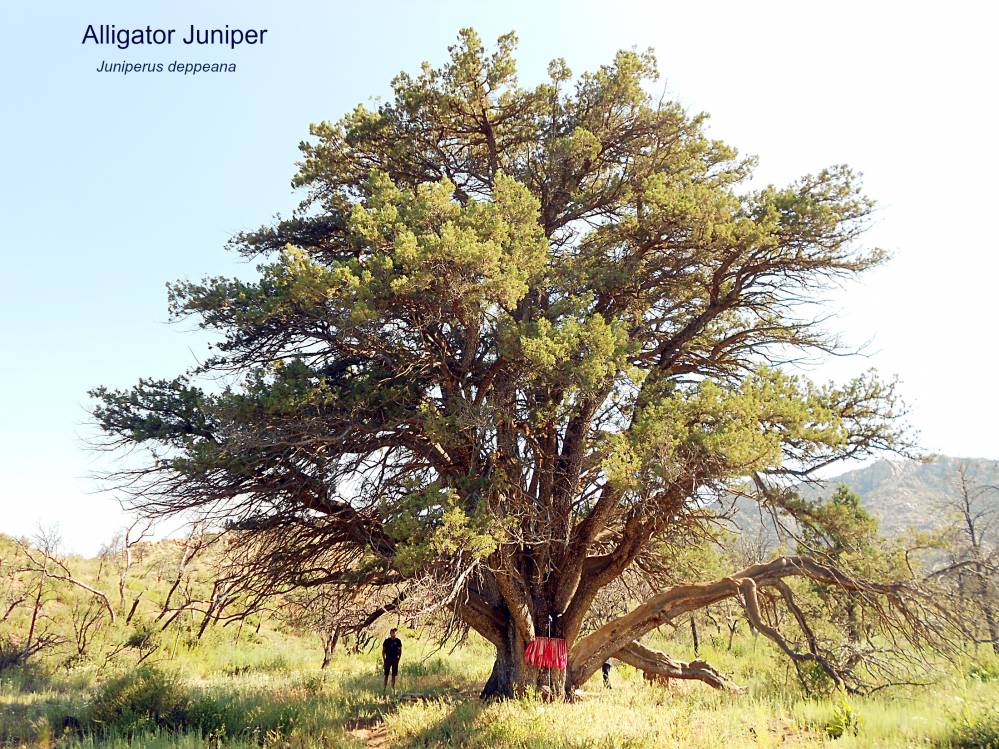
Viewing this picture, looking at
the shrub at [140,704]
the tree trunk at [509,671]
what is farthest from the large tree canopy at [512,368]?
the shrub at [140,704]

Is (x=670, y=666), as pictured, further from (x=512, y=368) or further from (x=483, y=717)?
(x=512, y=368)

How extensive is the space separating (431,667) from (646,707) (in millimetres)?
10349

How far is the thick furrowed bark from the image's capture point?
42.6 ft

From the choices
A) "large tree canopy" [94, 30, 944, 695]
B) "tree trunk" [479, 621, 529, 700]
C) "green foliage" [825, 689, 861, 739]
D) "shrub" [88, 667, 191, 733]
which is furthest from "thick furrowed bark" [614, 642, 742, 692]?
"shrub" [88, 667, 191, 733]

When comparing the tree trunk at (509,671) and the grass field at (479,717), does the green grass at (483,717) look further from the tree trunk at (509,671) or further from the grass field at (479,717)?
the tree trunk at (509,671)

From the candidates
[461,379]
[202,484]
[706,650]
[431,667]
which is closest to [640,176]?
[461,379]

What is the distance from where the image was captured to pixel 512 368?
10391 mm

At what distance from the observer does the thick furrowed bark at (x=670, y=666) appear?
12984 mm

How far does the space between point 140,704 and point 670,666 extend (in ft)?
33.1

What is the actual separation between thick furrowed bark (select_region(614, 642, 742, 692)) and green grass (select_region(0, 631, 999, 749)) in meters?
0.37

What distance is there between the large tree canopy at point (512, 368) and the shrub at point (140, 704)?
2.42 m

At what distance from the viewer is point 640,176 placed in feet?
40.7

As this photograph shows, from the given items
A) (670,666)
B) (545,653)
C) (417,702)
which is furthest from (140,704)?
(670,666)

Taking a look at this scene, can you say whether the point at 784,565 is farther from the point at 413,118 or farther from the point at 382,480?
the point at 413,118
